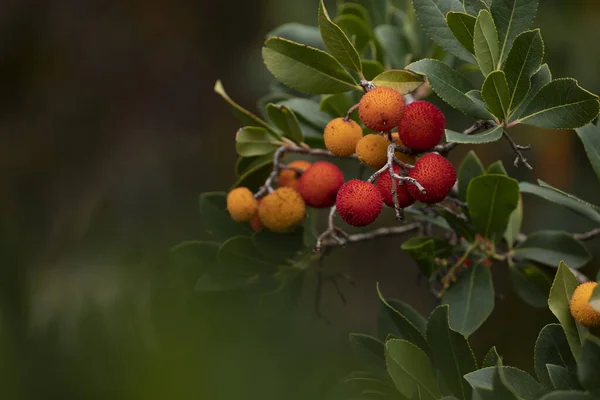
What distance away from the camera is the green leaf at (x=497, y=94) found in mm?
583

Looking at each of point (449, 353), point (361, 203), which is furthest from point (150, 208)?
point (449, 353)

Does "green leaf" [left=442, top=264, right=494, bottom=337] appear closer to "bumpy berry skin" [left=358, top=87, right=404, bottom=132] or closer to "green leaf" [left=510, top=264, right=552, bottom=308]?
"green leaf" [left=510, top=264, right=552, bottom=308]

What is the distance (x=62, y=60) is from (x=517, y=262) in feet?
9.45

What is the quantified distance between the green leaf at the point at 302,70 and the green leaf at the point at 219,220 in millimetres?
218

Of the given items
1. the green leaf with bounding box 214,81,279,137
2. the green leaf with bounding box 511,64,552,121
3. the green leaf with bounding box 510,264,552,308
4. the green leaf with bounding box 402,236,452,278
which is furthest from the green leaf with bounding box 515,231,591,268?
the green leaf with bounding box 214,81,279,137

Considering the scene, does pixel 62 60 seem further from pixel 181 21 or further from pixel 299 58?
pixel 299 58

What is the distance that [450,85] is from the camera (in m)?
0.62

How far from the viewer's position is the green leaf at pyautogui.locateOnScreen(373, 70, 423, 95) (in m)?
0.62

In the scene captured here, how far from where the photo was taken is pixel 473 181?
0.71m

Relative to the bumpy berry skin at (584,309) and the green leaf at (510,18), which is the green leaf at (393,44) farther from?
the bumpy berry skin at (584,309)

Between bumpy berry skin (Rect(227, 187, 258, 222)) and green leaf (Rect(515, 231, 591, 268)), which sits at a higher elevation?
bumpy berry skin (Rect(227, 187, 258, 222))

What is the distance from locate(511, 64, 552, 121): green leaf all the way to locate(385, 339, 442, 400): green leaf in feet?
0.74

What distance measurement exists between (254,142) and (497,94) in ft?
0.93

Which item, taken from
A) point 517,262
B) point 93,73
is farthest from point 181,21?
point 517,262
